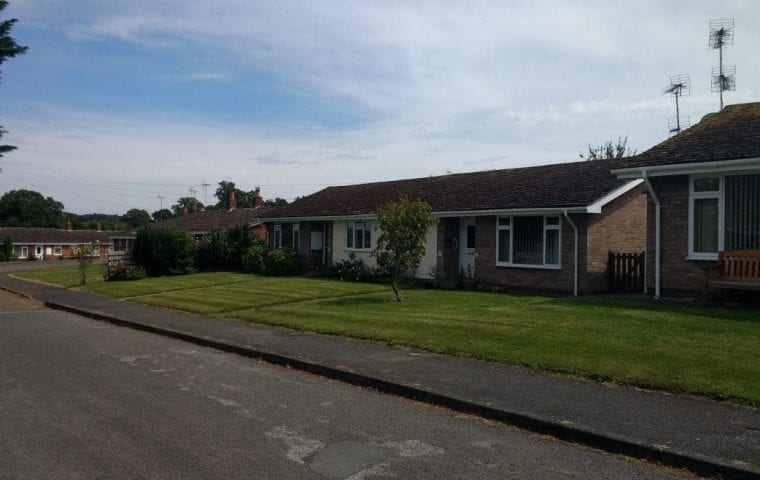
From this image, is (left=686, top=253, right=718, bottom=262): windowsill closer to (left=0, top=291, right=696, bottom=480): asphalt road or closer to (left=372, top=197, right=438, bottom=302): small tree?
(left=372, top=197, right=438, bottom=302): small tree

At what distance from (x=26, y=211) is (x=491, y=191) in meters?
117

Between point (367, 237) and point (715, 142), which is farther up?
point (715, 142)

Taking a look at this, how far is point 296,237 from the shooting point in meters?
30.8

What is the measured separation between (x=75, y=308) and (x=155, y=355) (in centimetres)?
902

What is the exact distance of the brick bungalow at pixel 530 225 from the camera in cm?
1803

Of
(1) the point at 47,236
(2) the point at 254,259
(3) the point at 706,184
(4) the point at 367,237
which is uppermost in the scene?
(3) the point at 706,184

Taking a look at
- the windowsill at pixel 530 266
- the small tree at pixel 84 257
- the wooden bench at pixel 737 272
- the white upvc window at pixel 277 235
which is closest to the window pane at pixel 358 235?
the white upvc window at pixel 277 235

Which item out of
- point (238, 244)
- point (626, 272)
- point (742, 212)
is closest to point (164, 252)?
point (238, 244)

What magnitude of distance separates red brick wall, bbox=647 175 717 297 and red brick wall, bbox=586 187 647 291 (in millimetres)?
2353

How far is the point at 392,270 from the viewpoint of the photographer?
16875 mm

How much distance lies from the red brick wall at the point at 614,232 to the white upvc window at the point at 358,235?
990 centimetres

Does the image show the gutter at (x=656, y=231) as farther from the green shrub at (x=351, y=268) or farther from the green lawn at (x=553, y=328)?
the green shrub at (x=351, y=268)

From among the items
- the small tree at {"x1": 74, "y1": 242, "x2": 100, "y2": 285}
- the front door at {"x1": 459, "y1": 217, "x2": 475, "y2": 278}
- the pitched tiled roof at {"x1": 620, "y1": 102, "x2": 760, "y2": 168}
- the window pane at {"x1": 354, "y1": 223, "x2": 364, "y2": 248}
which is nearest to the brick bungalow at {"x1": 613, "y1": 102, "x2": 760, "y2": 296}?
the pitched tiled roof at {"x1": 620, "y1": 102, "x2": 760, "y2": 168}

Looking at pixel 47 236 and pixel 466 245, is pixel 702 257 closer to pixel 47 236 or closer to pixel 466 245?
pixel 466 245
